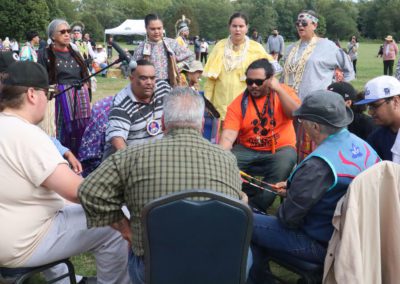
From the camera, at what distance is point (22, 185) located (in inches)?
96.1

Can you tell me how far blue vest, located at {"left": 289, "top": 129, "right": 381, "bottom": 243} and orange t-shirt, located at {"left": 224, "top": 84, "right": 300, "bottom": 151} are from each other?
1616 millimetres

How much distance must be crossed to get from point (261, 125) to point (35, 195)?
7.78 feet

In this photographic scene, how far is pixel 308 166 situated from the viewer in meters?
2.56

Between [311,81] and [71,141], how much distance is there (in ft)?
9.68

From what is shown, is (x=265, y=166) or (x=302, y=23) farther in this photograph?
(x=302, y=23)

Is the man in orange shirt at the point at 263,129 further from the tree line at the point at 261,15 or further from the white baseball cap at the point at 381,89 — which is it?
the tree line at the point at 261,15

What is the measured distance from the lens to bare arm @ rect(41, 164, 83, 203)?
2414 mm

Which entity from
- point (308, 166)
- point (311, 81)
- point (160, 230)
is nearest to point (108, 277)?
point (160, 230)

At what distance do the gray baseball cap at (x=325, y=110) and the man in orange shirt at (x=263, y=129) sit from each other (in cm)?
142

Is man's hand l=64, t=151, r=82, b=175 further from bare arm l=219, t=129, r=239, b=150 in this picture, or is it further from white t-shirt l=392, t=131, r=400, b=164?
white t-shirt l=392, t=131, r=400, b=164

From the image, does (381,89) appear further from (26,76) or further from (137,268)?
(26,76)

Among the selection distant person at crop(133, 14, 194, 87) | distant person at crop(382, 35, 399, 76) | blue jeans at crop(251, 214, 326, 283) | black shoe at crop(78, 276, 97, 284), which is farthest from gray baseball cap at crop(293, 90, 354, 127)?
distant person at crop(382, 35, 399, 76)

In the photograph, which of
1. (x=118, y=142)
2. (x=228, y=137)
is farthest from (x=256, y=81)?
(x=118, y=142)

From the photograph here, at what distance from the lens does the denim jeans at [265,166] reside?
4254mm
